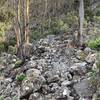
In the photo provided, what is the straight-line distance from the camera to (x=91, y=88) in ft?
21.6

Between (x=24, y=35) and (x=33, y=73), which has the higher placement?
(x=24, y=35)

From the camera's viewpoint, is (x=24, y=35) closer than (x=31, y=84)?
No

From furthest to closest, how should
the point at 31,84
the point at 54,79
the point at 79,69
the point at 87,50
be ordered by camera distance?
1. the point at 87,50
2. the point at 79,69
3. the point at 54,79
4. the point at 31,84

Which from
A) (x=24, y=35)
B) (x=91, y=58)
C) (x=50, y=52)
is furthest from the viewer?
(x=24, y=35)

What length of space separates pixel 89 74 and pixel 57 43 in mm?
4573

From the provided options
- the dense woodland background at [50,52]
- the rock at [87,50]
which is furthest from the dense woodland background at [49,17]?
the rock at [87,50]

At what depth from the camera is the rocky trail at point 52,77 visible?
22.2ft

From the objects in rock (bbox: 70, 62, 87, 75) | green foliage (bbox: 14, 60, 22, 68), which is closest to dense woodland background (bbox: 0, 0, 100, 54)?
green foliage (bbox: 14, 60, 22, 68)

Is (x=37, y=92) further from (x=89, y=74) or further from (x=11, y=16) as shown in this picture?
(x=11, y=16)

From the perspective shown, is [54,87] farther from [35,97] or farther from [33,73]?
[33,73]

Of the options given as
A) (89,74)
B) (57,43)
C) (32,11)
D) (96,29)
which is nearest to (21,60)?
(57,43)

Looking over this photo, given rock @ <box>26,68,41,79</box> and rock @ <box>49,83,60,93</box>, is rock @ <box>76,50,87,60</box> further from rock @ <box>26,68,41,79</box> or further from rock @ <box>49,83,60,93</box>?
rock @ <box>49,83,60,93</box>

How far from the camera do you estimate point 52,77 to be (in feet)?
24.6

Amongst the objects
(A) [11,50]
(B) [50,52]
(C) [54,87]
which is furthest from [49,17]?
(C) [54,87]
